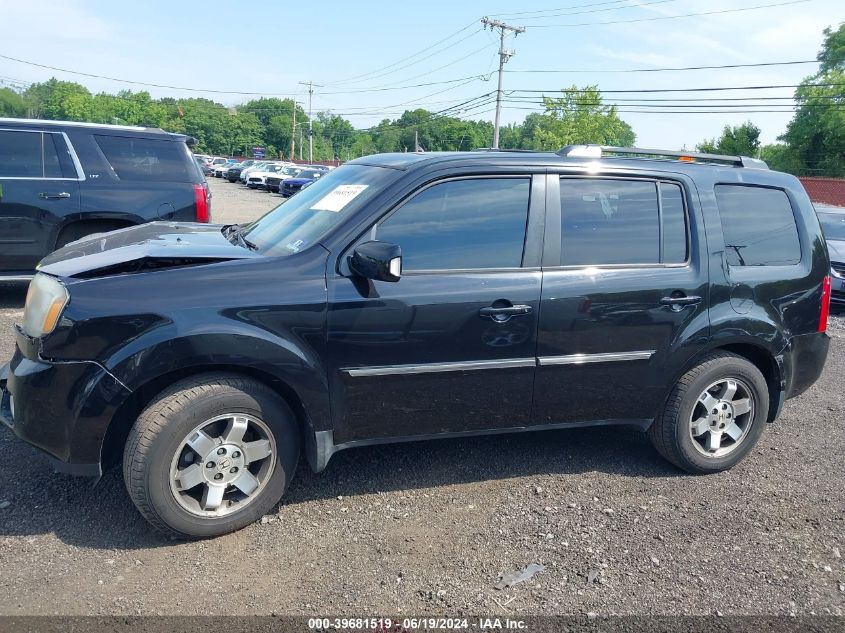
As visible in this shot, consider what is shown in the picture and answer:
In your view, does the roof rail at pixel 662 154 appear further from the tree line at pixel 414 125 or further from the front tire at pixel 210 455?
the tree line at pixel 414 125

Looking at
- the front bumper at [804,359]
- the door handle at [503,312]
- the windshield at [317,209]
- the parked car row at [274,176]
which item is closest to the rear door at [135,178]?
the windshield at [317,209]

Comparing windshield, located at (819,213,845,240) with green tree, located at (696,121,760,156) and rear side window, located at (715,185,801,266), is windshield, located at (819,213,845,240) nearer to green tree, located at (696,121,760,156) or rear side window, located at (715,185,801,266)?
rear side window, located at (715,185,801,266)

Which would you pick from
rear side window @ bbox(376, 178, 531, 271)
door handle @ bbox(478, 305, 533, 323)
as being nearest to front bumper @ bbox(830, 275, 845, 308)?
rear side window @ bbox(376, 178, 531, 271)

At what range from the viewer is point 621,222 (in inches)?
155

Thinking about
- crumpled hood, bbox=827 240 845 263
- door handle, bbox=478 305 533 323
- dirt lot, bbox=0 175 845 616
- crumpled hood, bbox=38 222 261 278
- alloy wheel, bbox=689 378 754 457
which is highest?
crumpled hood, bbox=38 222 261 278

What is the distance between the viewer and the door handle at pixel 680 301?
3.89 metres

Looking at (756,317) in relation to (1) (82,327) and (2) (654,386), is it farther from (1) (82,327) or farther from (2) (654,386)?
(1) (82,327)

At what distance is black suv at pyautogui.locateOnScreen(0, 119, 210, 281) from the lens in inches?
276

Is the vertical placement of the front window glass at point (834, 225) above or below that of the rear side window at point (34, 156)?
below

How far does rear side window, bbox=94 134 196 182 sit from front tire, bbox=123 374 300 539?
5132mm

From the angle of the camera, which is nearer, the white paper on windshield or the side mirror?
the side mirror

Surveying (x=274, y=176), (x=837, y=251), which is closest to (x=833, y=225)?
(x=837, y=251)

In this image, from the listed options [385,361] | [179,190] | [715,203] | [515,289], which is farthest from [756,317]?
[179,190]

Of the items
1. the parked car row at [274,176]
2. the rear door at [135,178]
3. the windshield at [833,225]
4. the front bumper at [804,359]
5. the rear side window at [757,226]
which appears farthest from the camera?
the parked car row at [274,176]
